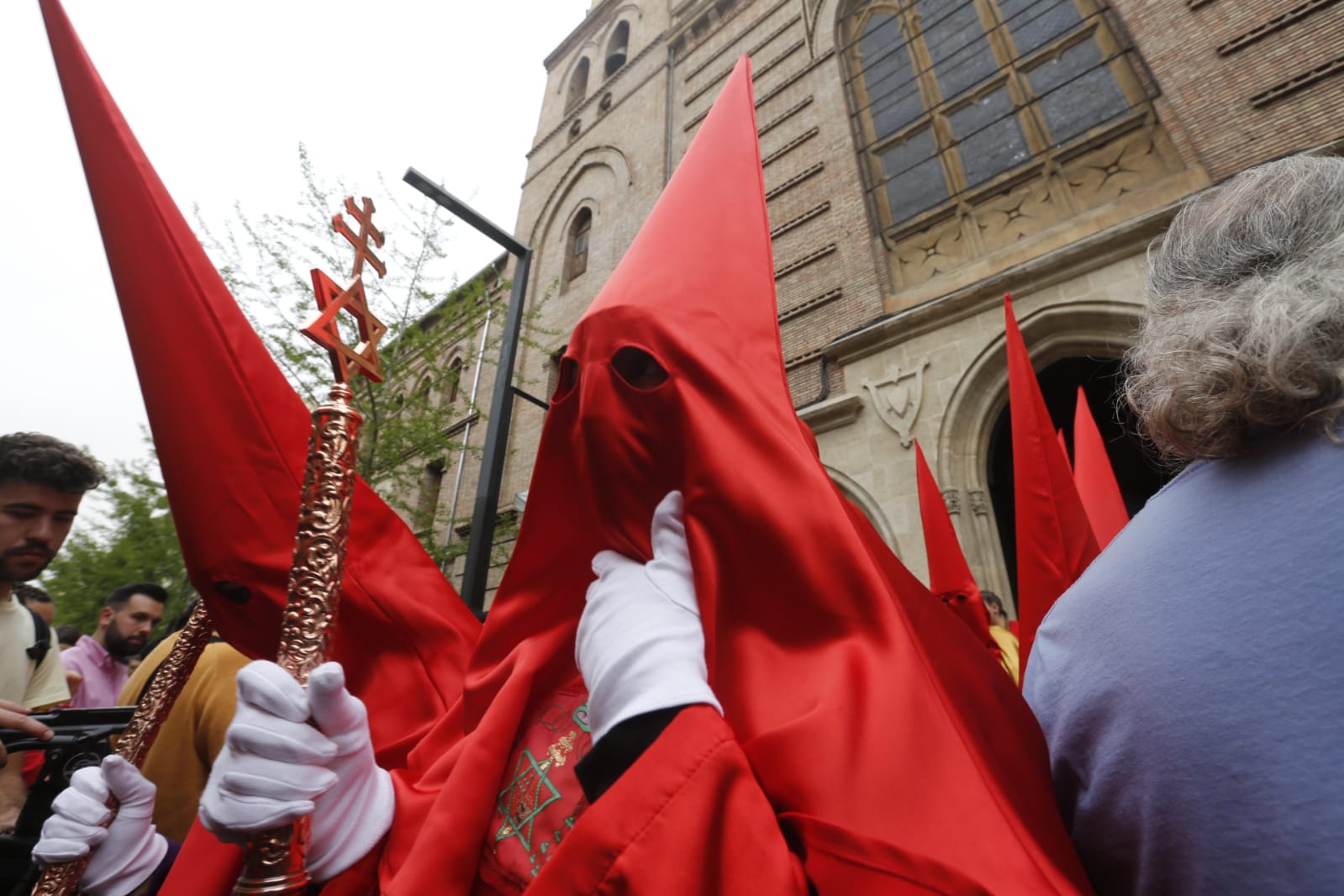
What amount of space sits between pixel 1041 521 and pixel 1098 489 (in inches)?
43.5

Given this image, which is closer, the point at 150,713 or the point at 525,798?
the point at 525,798

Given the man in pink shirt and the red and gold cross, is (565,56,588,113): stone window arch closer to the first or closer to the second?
the man in pink shirt

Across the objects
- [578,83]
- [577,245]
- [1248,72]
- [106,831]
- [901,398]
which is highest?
[578,83]

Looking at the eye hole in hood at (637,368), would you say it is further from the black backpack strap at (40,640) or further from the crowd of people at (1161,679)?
the black backpack strap at (40,640)

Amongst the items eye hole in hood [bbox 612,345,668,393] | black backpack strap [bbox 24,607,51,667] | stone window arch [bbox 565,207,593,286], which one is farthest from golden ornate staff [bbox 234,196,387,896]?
stone window arch [bbox 565,207,593,286]

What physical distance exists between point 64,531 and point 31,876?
1.25 meters

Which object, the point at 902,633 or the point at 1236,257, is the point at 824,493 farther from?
the point at 1236,257

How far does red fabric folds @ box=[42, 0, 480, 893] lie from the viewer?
45.8 inches

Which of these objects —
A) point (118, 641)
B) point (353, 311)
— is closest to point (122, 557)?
point (118, 641)

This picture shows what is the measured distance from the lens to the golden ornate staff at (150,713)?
122 centimetres

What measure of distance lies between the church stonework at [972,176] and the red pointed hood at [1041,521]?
10.5 ft

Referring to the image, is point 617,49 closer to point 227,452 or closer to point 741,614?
point 227,452

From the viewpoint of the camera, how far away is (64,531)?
7.32 feet

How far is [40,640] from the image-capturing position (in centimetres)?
234
